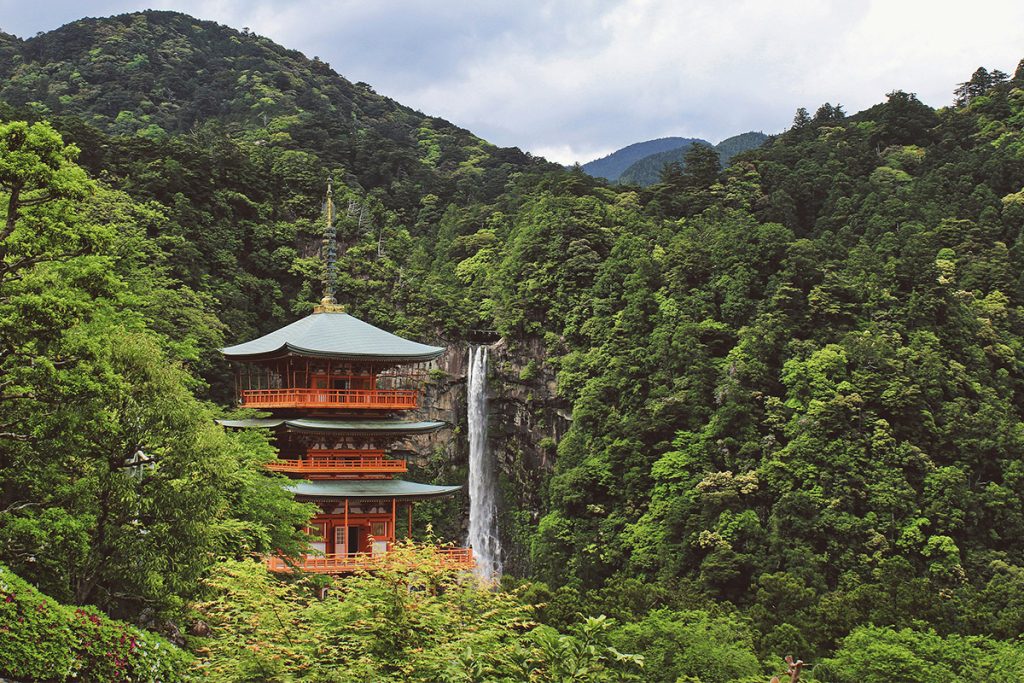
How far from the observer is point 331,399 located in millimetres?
26703

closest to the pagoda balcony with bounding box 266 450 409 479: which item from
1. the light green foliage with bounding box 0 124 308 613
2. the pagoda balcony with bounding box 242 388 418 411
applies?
the pagoda balcony with bounding box 242 388 418 411

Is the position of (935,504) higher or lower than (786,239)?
lower

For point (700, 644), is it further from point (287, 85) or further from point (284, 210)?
point (287, 85)

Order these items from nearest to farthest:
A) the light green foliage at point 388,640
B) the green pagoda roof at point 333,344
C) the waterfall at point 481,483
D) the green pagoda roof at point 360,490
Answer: the light green foliage at point 388,640
the green pagoda roof at point 360,490
the green pagoda roof at point 333,344
the waterfall at point 481,483

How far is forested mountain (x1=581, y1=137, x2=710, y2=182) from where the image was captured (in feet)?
455

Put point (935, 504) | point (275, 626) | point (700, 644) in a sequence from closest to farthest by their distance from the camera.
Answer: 1. point (275, 626)
2. point (700, 644)
3. point (935, 504)

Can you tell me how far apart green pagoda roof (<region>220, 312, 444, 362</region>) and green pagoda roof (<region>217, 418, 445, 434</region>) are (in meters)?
1.77

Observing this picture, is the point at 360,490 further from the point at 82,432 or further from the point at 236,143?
the point at 236,143

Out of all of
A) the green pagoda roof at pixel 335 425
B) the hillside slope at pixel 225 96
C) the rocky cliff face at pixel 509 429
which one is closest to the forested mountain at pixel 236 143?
the hillside slope at pixel 225 96

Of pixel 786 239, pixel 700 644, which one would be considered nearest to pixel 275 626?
pixel 700 644

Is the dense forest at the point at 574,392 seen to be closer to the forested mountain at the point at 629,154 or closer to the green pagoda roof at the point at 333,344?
the green pagoda roof at the point at 333,344

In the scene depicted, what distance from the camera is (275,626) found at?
12.1 meters

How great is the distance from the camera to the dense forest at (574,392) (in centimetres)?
1294

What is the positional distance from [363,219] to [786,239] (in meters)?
22.4
